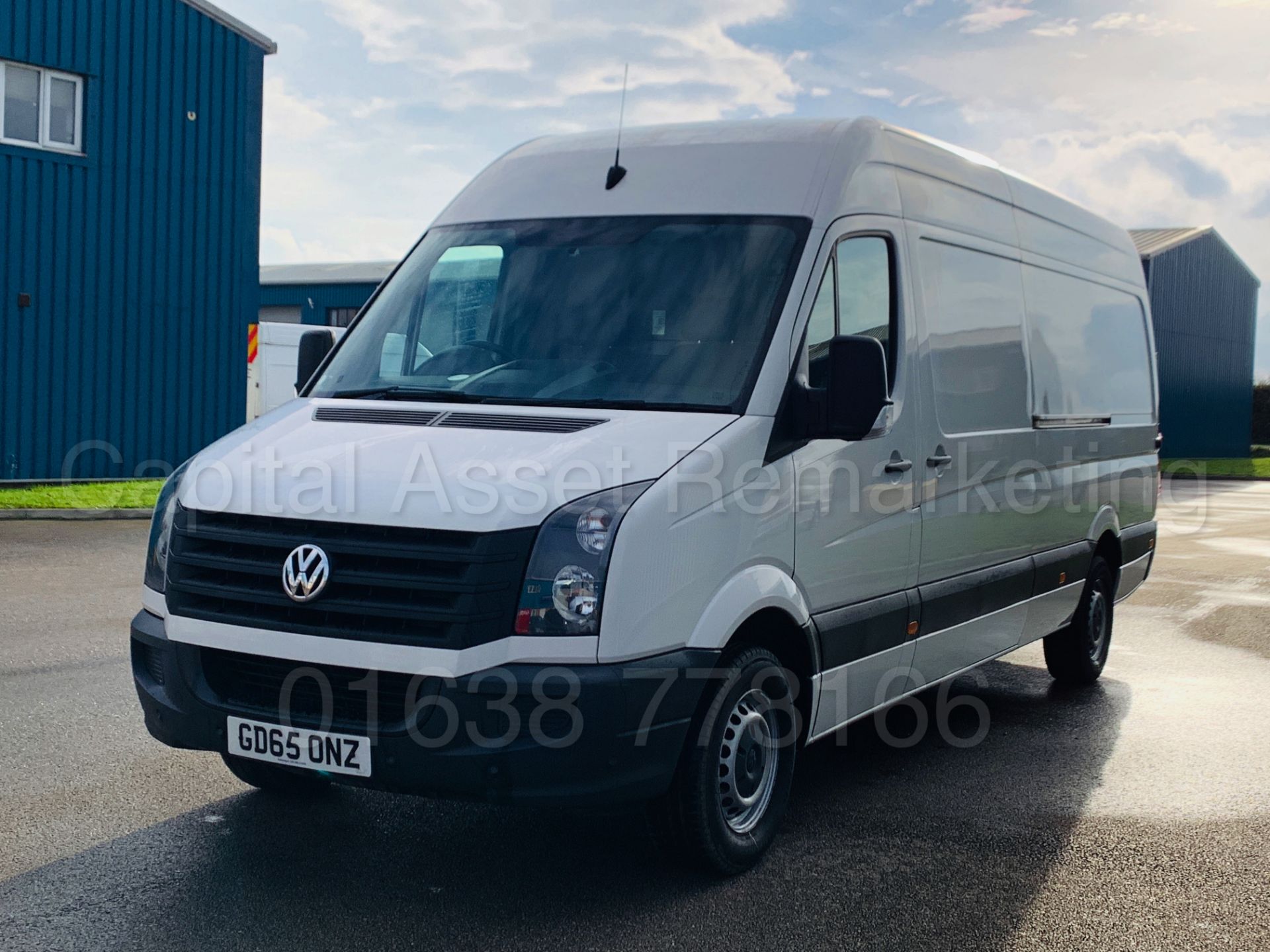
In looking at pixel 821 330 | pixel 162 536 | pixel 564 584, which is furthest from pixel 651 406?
pixel 162 536

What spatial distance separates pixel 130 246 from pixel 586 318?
16.3m

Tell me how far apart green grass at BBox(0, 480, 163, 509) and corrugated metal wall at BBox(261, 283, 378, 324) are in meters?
20.7

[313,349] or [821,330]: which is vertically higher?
[821,330]

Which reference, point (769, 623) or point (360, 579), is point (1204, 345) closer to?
point (769, 623)

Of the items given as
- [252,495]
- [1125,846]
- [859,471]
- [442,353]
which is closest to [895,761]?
[1125,846]

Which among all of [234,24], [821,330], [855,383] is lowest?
[855,383]

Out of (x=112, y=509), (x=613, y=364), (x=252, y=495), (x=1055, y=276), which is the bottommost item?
(x=112, y=509)

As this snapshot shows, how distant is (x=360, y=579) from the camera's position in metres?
3.96

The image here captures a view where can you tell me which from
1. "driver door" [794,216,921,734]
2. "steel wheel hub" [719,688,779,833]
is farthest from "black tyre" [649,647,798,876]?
"driver door" [794,216,921,734]

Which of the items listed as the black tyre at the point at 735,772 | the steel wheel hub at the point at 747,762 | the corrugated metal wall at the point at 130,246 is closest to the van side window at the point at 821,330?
the black tyre at the point at 735,772

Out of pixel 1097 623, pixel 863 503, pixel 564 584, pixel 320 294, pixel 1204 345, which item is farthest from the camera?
pixel 1204 345

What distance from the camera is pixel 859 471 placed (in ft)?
16.2

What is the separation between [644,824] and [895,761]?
190 centimetres

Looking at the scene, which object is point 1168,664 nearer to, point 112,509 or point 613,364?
point 613,364
